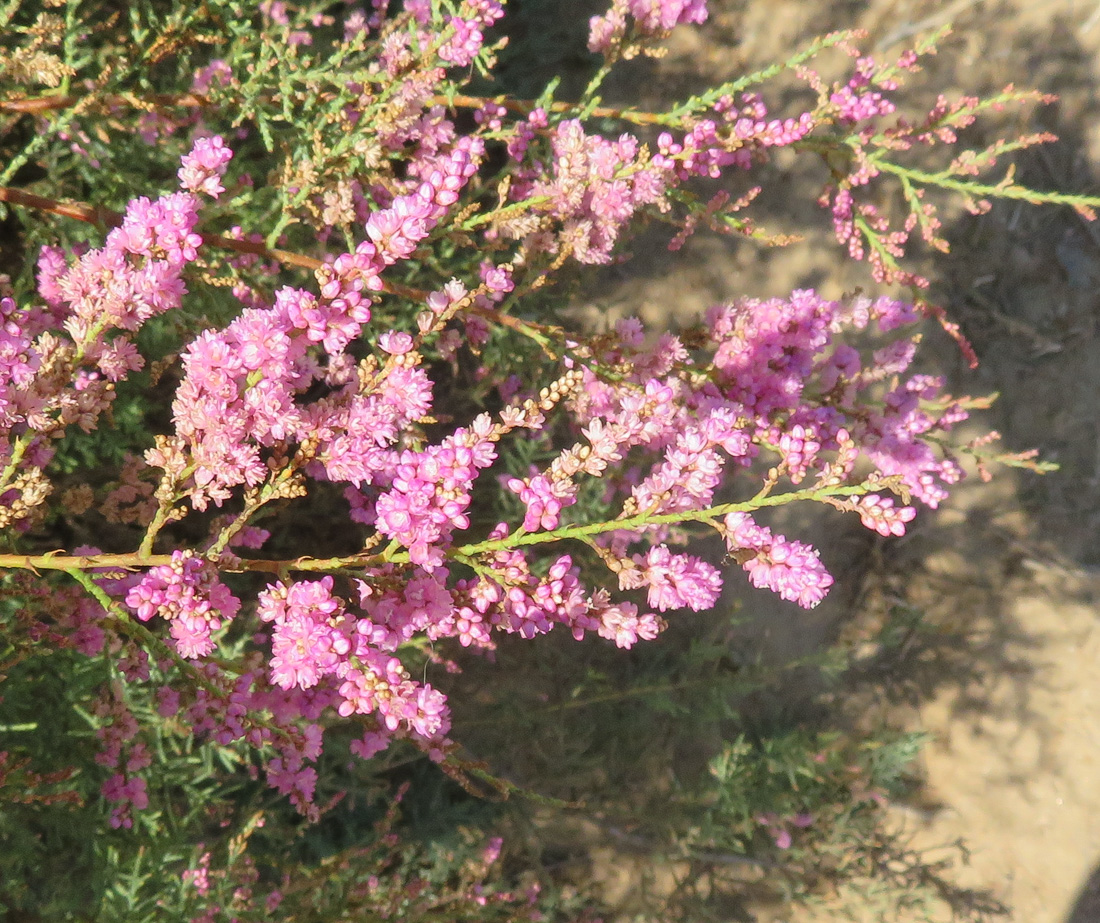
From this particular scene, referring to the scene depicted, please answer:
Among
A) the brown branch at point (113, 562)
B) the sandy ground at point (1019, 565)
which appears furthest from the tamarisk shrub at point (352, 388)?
the sandy ground at point (1019, 565)

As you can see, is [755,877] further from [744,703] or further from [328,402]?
[328,402]

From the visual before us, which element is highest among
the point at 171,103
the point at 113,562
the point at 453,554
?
the point at 171,103

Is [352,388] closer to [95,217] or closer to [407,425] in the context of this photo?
[407,425]

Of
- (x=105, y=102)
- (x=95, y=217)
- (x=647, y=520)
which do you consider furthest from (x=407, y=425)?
(x=105, y=102)

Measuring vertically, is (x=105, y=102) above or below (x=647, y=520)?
above

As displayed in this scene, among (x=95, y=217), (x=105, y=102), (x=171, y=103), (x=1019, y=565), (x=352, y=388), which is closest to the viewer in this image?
(x=352, y=388)

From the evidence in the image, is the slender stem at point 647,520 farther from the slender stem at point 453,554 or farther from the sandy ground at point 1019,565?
the sandy ground at point 1019,565

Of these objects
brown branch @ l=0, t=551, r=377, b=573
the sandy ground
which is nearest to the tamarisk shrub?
brown branch @ l=0, t=551, r=377, b=573

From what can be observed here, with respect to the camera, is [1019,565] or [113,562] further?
[1019,565]
